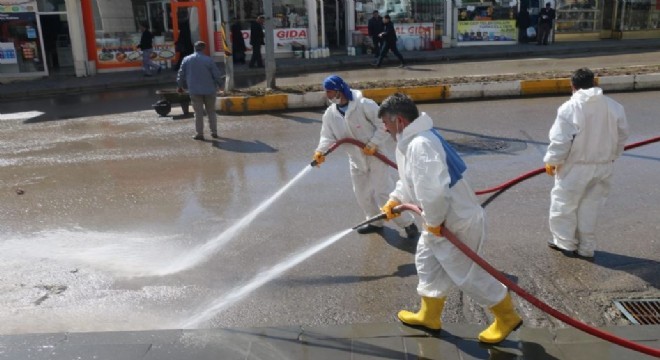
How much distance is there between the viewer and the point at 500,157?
886cm

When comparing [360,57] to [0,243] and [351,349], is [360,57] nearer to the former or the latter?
[0,243]

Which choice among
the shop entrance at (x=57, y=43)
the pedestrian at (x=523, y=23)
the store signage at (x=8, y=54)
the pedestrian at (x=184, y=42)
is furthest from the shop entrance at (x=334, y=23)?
the store signage at (x=8, y=54)

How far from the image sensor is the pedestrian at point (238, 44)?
21.2 meters

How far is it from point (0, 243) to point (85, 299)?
1994 mm

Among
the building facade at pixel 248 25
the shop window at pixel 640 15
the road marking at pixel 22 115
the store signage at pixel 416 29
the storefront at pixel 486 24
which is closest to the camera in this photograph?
the road marking at pixel 22 115

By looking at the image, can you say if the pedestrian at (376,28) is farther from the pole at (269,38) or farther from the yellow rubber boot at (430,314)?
the yellow rubber boot at (430,314)

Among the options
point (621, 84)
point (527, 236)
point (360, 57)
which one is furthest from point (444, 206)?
point (360, 57)

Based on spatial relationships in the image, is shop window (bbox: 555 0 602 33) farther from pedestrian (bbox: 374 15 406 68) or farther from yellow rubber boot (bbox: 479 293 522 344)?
yellow rubber boot (bbox: 479 293 522 344)

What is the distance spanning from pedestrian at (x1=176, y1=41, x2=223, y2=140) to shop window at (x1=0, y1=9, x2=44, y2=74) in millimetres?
11365

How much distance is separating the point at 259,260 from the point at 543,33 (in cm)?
2035

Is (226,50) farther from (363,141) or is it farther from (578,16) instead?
(578,16)

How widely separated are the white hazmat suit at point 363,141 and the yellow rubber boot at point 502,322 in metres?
2.12

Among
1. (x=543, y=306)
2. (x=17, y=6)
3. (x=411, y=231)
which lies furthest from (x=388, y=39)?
(x=543, y=306)

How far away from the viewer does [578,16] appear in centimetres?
2497
